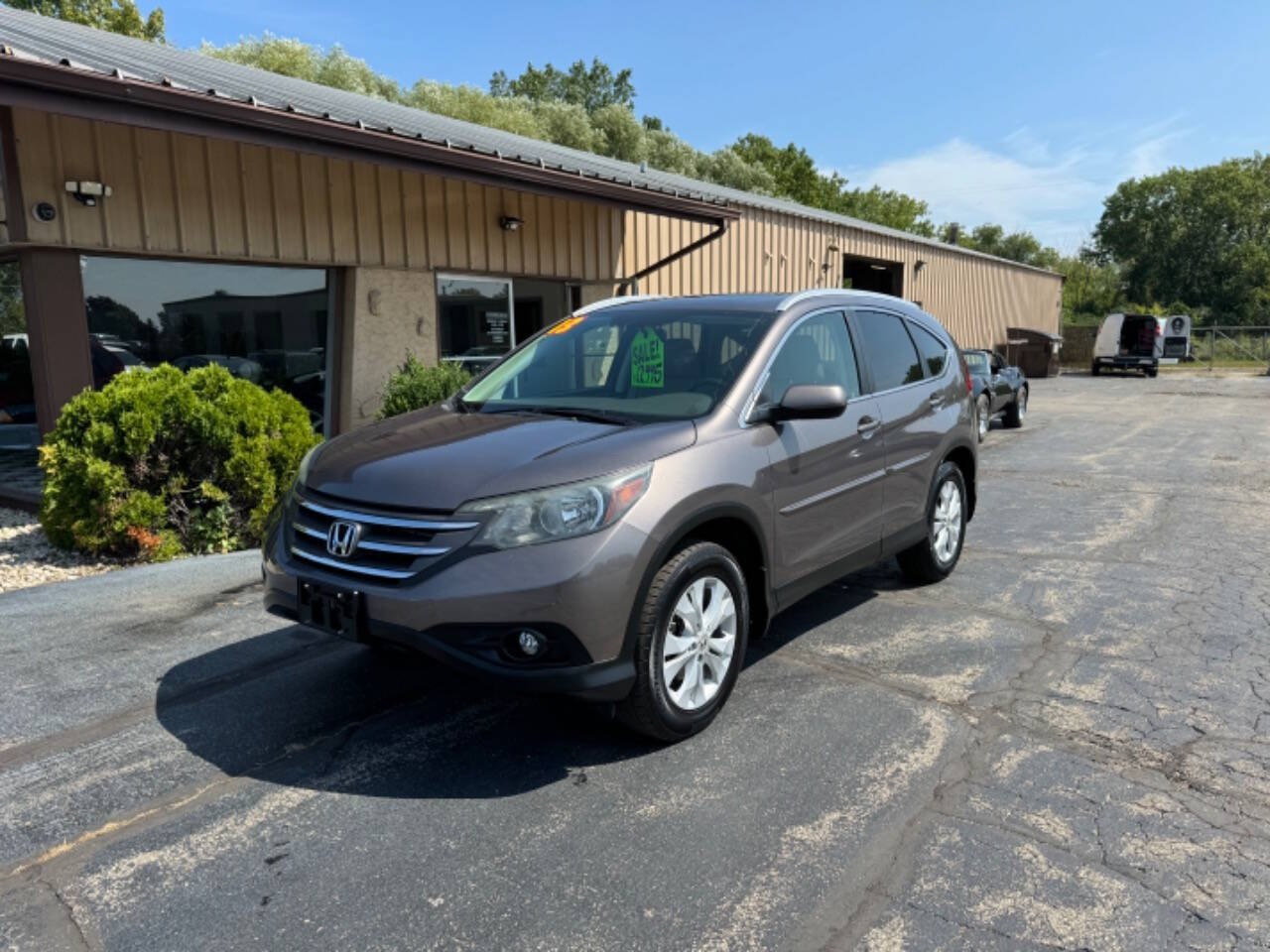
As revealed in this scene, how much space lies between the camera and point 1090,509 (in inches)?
326

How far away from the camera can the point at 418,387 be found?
30.7 ft

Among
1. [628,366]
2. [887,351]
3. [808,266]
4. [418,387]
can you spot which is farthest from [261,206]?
[808,266]

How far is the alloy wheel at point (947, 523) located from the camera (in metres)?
5.61

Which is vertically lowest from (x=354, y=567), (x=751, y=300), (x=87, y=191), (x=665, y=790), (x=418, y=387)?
(x=665, y=790)

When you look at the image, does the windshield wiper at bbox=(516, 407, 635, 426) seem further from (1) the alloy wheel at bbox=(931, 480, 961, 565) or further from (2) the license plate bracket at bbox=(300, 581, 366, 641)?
(1) the alloy wheel at bbox=(931, 480, 961, 565)

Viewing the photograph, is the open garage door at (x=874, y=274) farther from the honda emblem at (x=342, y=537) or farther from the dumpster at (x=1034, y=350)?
the honda emblem at (x=342, y=537)

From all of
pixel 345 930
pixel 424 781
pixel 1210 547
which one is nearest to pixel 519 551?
pixel 424 781

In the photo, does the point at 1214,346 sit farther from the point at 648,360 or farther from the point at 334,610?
the point at 334,610

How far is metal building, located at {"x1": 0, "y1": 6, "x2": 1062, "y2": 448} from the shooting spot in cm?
718

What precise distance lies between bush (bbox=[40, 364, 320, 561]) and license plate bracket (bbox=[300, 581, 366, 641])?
146 inches

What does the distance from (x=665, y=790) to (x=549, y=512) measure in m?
1.09

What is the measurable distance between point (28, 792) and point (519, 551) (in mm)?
2006

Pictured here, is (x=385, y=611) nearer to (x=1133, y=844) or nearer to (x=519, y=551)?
(x=519, y=551)

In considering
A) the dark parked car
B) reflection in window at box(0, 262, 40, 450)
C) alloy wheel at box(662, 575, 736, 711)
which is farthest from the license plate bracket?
the dark parked car
